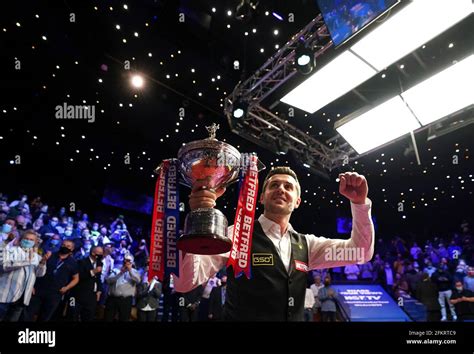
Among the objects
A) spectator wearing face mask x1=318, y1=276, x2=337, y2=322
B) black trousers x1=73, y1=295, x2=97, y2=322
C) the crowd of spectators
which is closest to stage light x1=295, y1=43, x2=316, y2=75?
the crowd of spectators

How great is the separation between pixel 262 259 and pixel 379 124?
19.2ft

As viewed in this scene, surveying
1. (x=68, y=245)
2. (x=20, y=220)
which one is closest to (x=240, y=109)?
(x=68, y=245)

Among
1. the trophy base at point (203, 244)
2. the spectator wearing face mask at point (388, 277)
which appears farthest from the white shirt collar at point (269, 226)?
the spectator wearing face mask at point (388, 277)

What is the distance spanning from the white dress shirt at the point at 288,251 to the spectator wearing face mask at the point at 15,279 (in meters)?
5.05

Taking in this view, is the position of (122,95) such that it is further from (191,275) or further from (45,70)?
(191,275)

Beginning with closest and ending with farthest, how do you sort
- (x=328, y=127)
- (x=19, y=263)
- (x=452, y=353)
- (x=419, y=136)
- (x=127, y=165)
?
(x=452, y=353)
(x=19, y=263)
(x=419, y=136)
(x=328, y=127)
(x=127, y=165)

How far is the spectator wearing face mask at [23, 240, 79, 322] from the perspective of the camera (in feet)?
21.0

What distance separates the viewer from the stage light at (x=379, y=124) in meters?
6.68

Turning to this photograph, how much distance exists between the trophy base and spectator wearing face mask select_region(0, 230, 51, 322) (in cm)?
511

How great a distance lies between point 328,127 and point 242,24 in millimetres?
3398

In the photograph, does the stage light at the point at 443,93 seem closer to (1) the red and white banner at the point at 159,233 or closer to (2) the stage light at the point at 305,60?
(2) the stage light at the point at 305,60

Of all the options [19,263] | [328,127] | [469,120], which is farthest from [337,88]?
[19,263]

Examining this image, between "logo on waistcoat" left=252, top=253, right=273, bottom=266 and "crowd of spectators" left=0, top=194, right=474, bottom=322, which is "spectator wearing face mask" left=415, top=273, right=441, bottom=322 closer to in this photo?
"crowd of spectators" left=0, top=194, right=474, bottom=322

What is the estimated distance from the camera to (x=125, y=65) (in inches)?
353
